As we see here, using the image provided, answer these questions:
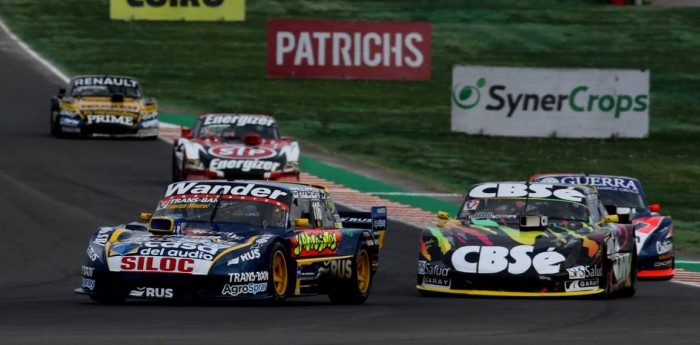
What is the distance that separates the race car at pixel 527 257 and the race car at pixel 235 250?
67 cm

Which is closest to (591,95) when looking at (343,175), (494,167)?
(494,167)

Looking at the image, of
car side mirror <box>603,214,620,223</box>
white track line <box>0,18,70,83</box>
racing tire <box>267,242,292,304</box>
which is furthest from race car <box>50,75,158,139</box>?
racing tire <box>267,242,292,304</box>

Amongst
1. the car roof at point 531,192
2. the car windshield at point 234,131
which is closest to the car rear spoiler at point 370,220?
the car roof at point 531,192

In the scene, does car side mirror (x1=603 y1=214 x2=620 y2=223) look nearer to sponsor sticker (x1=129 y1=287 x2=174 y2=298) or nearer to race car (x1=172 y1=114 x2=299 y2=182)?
sponsor sticker (x1=129 y1=287 x2=174 y2=298)

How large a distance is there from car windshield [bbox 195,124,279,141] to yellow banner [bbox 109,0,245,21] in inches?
1055

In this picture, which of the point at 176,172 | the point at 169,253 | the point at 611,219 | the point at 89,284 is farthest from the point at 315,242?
the point at 176,172

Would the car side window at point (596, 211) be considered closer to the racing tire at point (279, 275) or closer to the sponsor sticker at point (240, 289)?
the racing tire at point (279, 275)

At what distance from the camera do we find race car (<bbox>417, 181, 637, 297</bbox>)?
56.6 feet

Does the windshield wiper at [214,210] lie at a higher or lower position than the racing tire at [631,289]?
higher

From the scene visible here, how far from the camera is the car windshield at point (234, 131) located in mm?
29141

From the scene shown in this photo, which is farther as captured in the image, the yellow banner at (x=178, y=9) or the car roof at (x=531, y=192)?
the yellow banner at (x=178, y=9)

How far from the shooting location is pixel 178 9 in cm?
5631

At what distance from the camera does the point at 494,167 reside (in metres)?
34.5

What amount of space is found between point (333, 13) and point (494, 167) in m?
26.1
